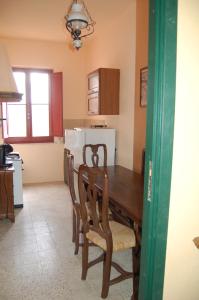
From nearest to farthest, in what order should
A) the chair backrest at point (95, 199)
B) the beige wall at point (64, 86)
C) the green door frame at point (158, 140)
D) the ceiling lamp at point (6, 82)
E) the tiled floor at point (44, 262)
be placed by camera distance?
the green door frame at point (158, 140) → the chair backrest at point (95, 199) → the tiled floor at point (44, 262) → the ceiling lamp at point (6, 82) → the beige wall at point (64, 86)

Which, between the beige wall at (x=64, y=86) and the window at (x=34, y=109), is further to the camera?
the window at (x=34, y=109)

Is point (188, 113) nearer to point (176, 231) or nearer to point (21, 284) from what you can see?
point (176, 231)

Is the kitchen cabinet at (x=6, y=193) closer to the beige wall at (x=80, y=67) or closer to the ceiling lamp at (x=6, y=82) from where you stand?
the ceiling lamp at (x=6, y=82)

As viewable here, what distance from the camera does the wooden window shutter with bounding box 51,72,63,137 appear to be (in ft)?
16.5

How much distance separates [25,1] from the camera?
3242 mm

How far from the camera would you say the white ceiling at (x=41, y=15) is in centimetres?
331

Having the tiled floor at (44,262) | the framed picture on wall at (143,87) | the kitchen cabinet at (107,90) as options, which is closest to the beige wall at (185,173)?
the tiled floor at (44,262)

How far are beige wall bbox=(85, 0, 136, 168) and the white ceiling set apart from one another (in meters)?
0.14

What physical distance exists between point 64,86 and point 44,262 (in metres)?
3.73

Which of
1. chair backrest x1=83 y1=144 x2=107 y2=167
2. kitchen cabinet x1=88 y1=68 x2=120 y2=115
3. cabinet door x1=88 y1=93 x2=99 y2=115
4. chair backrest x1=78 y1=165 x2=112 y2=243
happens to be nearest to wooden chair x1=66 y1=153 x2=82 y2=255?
chair backrest x1=78 y1=165 x2=112 y2=243

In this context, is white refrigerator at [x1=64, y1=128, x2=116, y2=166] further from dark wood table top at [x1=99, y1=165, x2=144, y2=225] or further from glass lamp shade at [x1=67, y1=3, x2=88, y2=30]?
glass lamp shade at [x1=67, y1=3, x2=88, y2=30]

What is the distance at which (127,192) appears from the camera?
7.54 ft

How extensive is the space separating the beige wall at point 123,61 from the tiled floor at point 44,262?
1335 millimetres

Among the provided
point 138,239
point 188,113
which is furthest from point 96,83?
point 188,113
